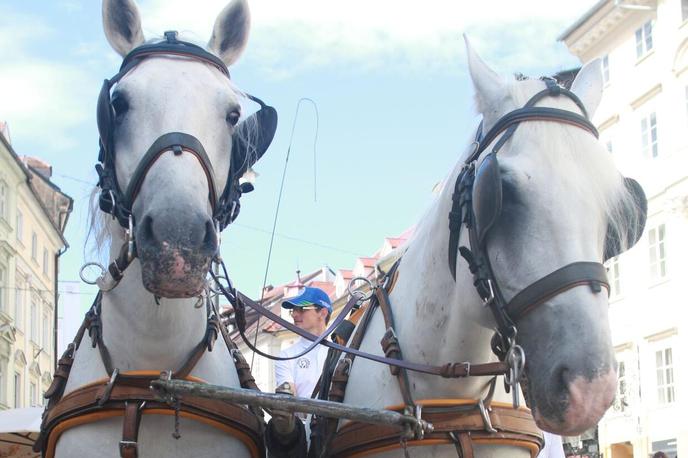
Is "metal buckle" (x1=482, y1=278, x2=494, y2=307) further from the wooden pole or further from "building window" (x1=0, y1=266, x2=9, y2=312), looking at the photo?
"building window" (x1=0, y1=266, x2=9, y2=312)

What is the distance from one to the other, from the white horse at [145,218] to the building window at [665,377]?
74.6ft

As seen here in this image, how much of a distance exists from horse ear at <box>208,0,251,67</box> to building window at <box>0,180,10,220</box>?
115 feet

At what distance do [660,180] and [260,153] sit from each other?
78.4 feet

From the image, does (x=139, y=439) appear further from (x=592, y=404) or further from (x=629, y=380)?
(x=629, y=380)

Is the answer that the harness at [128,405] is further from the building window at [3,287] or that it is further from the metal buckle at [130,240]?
the building window at [3,287]

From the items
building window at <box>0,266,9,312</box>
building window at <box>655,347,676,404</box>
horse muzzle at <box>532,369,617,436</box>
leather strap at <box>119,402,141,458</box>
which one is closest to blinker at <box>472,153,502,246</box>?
horse muzzle at <box>532,369,617,436</box>

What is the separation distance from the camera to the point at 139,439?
11.4 ft

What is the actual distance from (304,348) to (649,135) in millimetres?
23543

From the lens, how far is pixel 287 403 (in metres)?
3.25

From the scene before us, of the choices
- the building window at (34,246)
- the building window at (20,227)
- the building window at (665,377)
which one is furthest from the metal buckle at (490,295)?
the building window at (34,246)

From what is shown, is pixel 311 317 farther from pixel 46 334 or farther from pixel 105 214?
pixel 46 334

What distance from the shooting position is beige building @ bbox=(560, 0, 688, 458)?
2444 centimetres

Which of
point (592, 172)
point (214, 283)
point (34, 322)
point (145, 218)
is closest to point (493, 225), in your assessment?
A: point (592, 172)

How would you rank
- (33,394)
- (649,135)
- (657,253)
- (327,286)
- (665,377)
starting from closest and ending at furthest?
1. (665,377)
2. (657,253)
3. (649,135)
4. (33,394)
5. (327,286)
